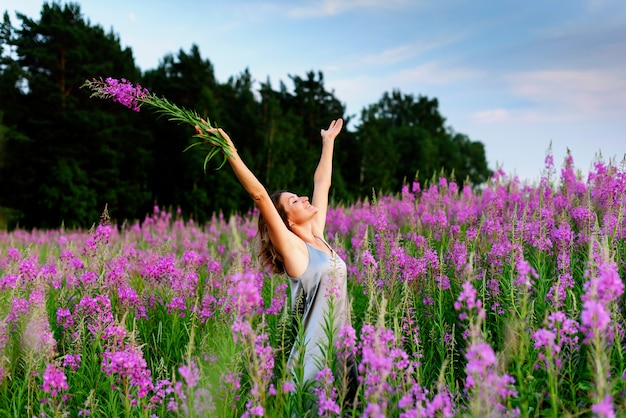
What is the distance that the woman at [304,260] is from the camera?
146 inches

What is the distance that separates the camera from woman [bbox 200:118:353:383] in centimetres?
372

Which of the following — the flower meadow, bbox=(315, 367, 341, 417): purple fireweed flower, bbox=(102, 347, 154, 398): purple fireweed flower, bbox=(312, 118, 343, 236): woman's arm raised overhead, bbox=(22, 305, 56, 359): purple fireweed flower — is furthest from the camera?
bbox=(312, 118, 343, 236): woman's arm raised overhead

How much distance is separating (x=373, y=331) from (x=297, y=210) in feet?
5.93

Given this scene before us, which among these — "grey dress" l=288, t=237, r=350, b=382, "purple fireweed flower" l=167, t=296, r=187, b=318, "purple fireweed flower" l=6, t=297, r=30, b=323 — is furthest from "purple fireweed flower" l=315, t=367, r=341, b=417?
"purple fireweed flower" l=6, t=297, r=30, b=323

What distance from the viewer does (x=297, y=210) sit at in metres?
4.45

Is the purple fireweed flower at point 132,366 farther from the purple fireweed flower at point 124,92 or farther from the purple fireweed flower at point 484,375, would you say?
the purple fireweed flower at point 124,92

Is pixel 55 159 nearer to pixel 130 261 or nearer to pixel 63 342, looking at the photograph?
pixel 130 261

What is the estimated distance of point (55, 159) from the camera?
25.7 m

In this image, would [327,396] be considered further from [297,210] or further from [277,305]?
[277,305]

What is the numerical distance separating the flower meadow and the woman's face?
0.56 m

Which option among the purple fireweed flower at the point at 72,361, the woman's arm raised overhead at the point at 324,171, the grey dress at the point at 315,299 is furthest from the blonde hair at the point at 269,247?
the purple fireweed flower at the point at 72,361

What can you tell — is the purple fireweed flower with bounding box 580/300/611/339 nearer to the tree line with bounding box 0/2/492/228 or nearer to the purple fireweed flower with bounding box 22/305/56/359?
the purple fireweed flower with bounding box 22/305/56/359

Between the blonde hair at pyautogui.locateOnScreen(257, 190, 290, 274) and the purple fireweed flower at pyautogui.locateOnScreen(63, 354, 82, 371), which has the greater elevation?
the blonde hair at pyautogui.locateOnScreen(257, 190, 290, 274)

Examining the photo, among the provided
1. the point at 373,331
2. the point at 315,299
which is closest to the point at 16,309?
the point at 315,299
